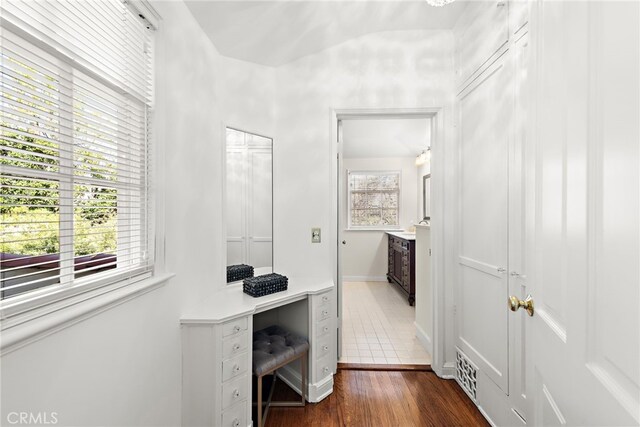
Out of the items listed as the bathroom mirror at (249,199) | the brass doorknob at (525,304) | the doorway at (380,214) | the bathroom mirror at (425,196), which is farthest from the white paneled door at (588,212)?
the bathroom mirror at (425,196)

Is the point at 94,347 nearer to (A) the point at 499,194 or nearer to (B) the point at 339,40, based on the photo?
(A) the point at 499,194

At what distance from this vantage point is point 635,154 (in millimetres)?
423

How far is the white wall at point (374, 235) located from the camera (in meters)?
5.16

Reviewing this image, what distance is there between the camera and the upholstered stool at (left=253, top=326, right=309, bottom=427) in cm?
166

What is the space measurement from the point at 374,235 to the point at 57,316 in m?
4.77

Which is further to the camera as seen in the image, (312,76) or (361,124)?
(361,124)

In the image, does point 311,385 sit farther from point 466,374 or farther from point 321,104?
point 321,104

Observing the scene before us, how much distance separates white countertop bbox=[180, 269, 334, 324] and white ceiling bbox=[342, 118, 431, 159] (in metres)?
2.51

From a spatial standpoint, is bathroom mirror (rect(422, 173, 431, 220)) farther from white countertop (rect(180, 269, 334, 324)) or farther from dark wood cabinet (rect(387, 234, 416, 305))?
white countertop (rect(180, 269, 334, 324))

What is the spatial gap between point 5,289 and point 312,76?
218cm

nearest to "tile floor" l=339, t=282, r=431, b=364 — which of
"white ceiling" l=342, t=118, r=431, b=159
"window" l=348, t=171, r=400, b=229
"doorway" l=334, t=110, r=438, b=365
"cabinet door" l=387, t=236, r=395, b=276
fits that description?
"doorway" l=334, t=110, r=438, b=365

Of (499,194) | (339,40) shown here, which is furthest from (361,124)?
(499,194)

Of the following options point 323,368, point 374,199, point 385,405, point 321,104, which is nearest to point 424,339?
point 385,405

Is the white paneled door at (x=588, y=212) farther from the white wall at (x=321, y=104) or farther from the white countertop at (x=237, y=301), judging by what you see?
the white wall at (x=321, y=104)
